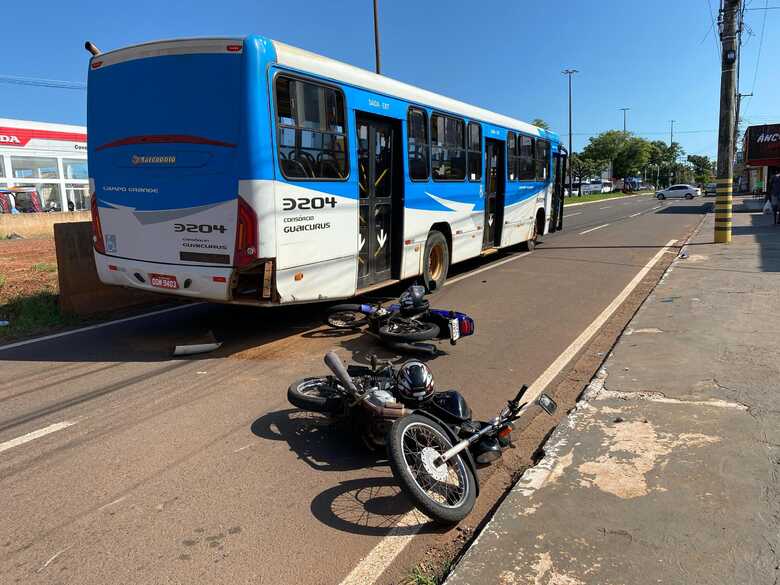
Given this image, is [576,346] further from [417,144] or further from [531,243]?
[531,243]

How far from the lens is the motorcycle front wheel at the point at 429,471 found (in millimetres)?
3094

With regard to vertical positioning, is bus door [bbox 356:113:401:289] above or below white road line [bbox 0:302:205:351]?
above

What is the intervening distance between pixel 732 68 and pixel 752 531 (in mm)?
16230

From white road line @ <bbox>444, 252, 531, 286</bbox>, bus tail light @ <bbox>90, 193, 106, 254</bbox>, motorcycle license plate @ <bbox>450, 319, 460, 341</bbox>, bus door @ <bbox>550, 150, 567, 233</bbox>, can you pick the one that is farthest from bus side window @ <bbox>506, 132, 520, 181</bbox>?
bus tail light @ <bbox>90, 193, 106, 254</bbox>

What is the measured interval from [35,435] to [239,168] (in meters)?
3.00

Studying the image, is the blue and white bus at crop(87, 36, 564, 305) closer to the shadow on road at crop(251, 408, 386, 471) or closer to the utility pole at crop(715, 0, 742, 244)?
the shadow on road at crop(251, 408, 386, 471)

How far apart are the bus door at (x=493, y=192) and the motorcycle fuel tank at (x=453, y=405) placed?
8.71m

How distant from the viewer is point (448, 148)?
10203mm

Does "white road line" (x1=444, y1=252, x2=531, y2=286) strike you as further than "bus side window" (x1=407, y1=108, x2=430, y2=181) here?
Yes

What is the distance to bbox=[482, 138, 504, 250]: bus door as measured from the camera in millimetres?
12170

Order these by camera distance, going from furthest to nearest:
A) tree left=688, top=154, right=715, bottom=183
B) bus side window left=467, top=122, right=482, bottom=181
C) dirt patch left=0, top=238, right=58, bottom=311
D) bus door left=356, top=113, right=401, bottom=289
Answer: tree left=688, top=154, right=715, bottom=183 < bus side window left=467, top=122, right=482, bottom=181 < dirt patch left=0, top=238, right=58, bottom=311 < bus door left=356, top=113, right=401, bottom=289

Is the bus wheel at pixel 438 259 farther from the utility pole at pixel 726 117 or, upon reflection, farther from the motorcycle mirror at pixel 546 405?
the utility pole at pixel 726 117

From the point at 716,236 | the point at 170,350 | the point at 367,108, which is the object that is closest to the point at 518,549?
the point at 170,350

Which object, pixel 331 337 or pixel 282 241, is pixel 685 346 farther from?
pixel 282 241
